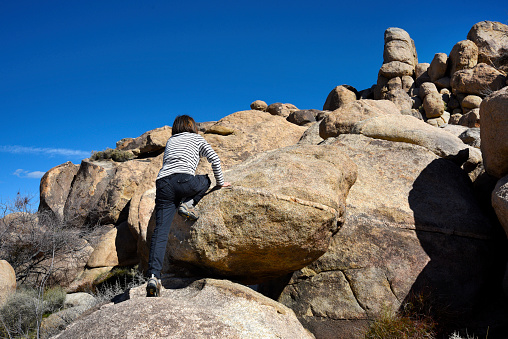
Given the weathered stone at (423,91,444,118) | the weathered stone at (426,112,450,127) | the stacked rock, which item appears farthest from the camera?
the stacked rock

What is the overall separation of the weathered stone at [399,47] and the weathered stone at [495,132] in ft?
104

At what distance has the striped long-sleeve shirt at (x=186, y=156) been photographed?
4762mm

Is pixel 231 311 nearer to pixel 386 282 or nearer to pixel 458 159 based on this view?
pixel 386 282

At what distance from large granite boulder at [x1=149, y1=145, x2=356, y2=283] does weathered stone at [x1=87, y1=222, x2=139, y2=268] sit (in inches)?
289

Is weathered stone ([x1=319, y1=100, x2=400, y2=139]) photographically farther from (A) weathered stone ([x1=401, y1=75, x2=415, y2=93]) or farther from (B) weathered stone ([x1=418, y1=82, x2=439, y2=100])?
(A) weathered stone ([x1=401, y1=75, x2=415, y2=93])

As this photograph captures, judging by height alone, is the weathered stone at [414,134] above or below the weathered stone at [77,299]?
above

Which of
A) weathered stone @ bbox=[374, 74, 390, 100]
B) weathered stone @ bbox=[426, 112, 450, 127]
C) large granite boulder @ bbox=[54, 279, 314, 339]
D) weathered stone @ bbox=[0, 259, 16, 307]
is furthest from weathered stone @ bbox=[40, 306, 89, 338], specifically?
weathered stone @ bbox=[374, 74, 390, 100]

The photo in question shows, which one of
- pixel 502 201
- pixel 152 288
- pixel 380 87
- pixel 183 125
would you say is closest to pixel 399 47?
pixel 380 87

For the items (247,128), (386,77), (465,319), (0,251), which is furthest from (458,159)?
(386,77)

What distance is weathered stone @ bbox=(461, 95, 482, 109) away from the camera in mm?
25984

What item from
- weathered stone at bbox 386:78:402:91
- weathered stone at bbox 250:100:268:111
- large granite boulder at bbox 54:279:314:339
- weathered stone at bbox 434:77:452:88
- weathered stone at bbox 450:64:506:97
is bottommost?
large granite boulder at bbox 54:279:314:339

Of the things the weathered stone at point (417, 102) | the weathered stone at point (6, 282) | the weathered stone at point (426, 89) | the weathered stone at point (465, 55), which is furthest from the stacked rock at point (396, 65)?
the weathered stone at point (6, 282)

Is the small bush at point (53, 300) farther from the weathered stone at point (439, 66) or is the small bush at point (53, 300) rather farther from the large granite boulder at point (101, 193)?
the weathered stone at point (439, 66)

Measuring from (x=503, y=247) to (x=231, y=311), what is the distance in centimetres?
413
